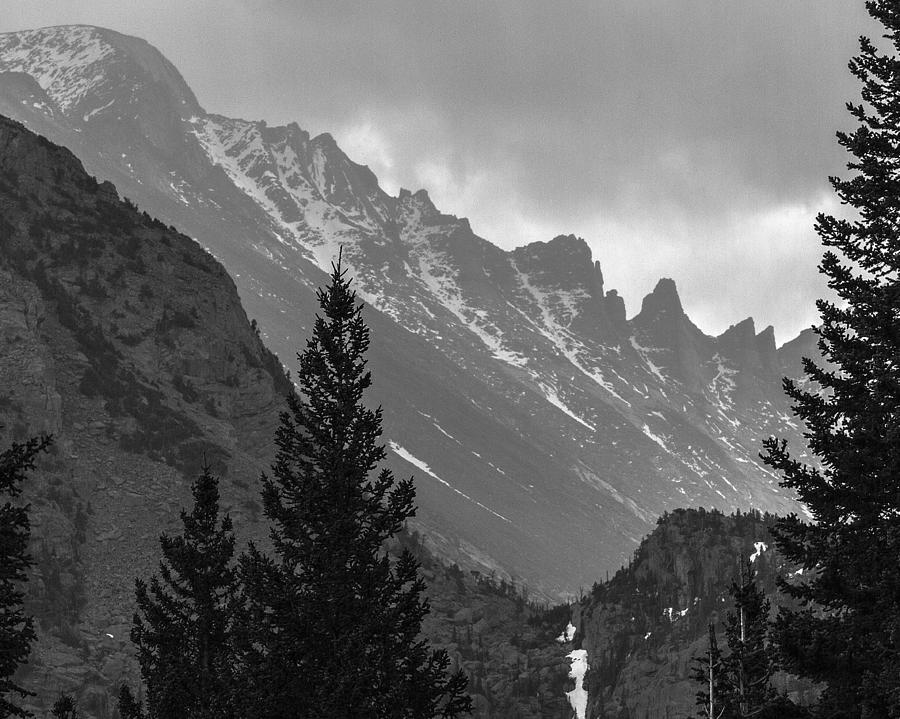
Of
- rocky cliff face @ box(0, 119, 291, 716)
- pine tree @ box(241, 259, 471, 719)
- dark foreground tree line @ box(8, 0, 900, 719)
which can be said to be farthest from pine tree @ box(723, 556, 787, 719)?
rocky cliff face @ box(0, 119, 291, 716)

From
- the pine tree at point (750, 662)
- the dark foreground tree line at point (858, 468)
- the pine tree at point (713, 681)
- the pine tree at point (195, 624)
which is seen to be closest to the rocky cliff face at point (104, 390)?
the pine tree at point (195, 624)

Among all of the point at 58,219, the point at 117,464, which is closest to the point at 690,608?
the point at 117,464

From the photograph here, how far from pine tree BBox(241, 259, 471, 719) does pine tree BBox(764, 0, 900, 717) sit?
832 centimetres

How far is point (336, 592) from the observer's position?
27.0 metres

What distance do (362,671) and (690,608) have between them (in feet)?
519

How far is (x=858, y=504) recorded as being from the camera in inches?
923

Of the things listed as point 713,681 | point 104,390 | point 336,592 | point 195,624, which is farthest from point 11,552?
point 104,390

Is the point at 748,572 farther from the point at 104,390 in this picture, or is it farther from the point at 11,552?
the point at 104,390

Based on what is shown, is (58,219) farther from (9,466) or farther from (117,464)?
(9,466)

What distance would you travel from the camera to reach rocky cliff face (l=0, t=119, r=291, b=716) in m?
112

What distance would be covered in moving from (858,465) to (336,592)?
1129cm

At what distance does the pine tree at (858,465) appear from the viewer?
22.5 meters

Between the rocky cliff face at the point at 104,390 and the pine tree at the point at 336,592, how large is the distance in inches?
3002

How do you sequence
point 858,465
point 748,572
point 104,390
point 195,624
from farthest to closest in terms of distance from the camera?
1. point 104,390
2. point 195,624
3. point 748,572
4. point 858,465
